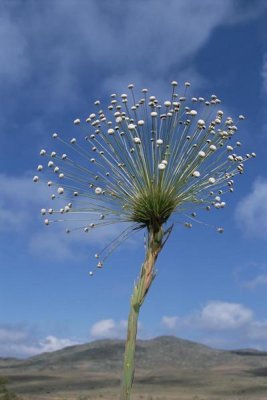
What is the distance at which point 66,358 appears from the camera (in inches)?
4168

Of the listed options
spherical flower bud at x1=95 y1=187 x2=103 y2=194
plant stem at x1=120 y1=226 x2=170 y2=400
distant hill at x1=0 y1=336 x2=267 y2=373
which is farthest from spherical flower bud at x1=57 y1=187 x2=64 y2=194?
distant hill at x1=0 y1=336 x2=267 y2=373

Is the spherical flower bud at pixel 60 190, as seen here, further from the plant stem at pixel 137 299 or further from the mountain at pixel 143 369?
the mountain at pixel 143 369

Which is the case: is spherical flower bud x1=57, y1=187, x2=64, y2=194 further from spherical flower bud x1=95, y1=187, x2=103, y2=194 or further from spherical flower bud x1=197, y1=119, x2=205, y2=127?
spherical flower bud x1=197, y1=119, x2=205, y2=127

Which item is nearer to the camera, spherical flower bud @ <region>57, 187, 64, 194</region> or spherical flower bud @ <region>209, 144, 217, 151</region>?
spherical flower bud @ <region>209, 144, 217, 151</region>

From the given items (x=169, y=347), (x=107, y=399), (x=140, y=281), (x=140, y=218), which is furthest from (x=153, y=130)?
(x=169, y=347)

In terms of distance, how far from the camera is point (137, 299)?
9336 mm

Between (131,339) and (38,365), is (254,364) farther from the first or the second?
(131,339)

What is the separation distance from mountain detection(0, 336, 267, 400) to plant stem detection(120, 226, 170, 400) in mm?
42143

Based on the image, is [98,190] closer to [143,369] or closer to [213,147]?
[213,147]

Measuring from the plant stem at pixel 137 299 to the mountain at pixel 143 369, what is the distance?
42.1 metres

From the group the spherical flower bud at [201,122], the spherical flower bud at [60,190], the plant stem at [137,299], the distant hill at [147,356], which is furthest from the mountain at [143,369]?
the spherical flower bud at [201,122]

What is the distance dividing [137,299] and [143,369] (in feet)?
268

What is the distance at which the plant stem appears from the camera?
9.04m

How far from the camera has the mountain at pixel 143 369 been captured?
64.8 meters
